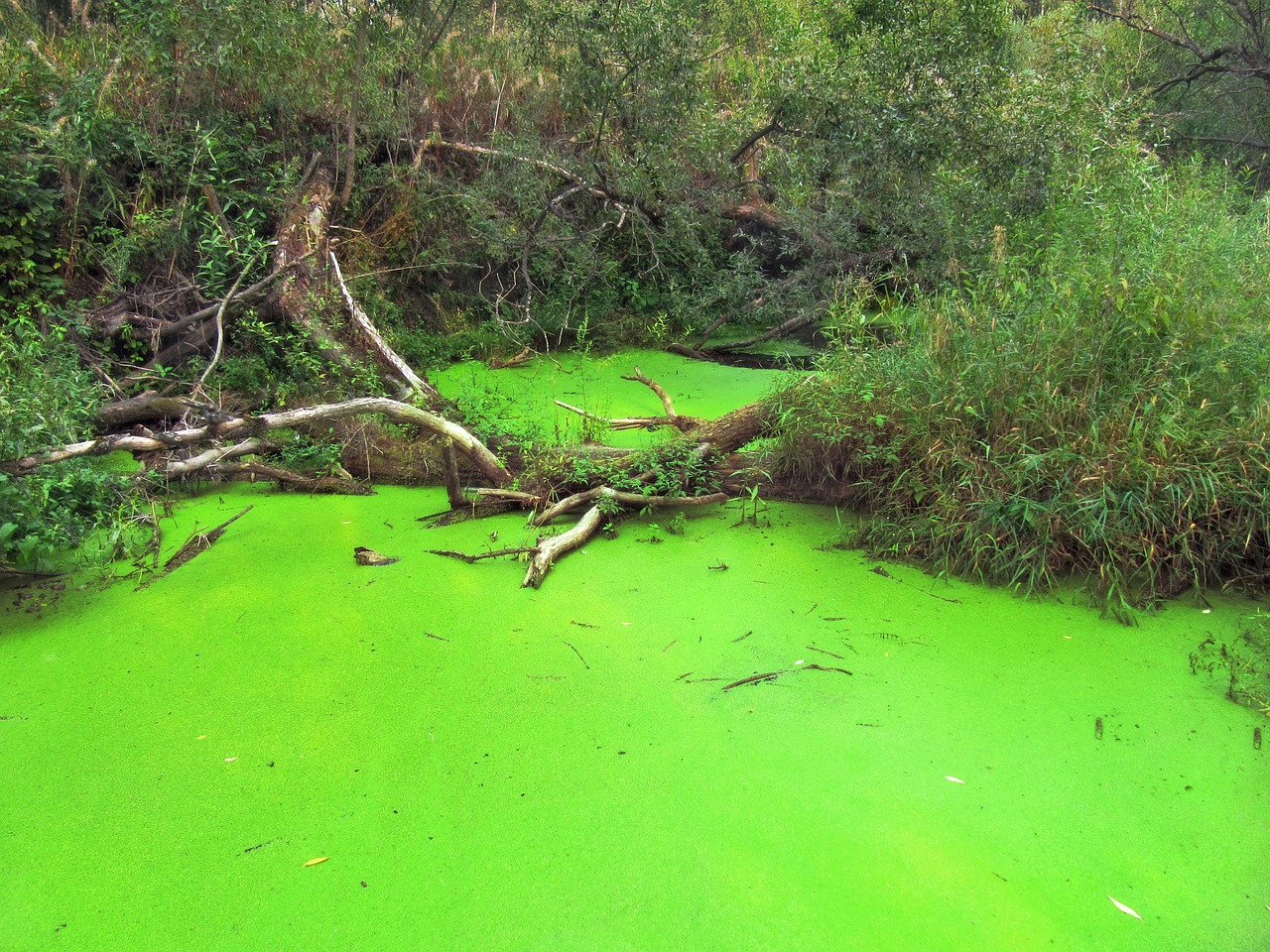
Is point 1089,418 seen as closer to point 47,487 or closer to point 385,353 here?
point 385,353

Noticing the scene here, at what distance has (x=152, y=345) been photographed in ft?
14.6

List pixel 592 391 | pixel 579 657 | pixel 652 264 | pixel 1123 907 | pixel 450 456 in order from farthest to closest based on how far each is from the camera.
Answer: pixel 652 264, pixel 592 391, pixel 450 456, pixel 579 657, pixel 1123 907

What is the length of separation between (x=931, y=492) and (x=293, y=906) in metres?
2.38

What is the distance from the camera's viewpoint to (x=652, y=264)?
6438 mm

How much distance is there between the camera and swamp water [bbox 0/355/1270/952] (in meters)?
1.54

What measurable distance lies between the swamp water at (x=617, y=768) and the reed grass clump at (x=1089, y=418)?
0.21 metres

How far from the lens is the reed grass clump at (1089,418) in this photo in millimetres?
2631

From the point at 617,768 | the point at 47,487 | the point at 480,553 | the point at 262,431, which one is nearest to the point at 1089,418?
the point at 617,768

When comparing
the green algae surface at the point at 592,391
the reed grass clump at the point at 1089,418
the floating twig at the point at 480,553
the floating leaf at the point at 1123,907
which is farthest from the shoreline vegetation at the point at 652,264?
the floating leaf at the point at 1123,907

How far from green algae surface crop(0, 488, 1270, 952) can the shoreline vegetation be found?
0.44m

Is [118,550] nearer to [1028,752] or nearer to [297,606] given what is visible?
[297,606]

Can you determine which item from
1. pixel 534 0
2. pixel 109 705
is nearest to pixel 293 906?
pixel 109 705

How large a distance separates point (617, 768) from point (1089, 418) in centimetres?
202

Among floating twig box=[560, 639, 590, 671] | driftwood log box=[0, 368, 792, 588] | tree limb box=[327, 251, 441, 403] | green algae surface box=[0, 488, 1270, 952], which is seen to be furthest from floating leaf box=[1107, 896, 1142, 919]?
tree limb box=[327, 251, 441, 403]
